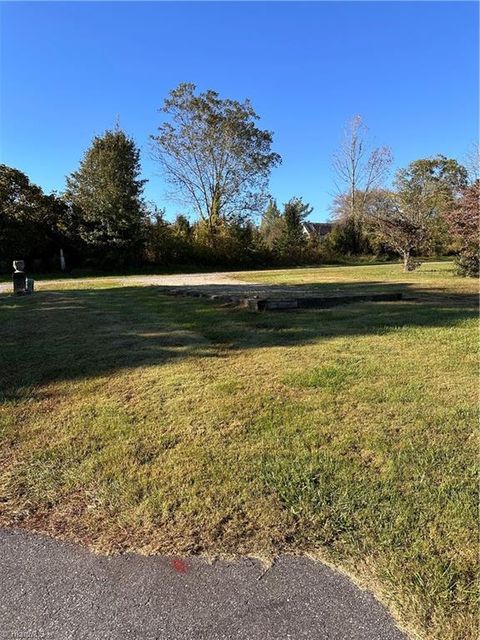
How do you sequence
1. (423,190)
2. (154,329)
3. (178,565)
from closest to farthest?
(178,565)
(154,329)
(423,190)

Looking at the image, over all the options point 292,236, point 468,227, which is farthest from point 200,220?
point 468,227

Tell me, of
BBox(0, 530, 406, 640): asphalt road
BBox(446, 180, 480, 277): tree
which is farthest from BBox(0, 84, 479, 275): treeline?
BBox(0, 530, 406, 640): asphalt road

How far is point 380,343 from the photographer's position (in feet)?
15.1

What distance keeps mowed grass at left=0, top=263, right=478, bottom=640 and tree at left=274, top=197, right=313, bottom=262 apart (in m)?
25.1

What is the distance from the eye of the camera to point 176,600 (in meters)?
1.62

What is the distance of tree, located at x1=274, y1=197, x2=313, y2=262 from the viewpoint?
29578 millimetres

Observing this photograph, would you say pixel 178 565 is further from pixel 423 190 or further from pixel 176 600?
pixel 423 190

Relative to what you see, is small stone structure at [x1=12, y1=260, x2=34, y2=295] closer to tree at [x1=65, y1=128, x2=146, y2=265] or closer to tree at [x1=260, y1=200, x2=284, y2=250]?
tree at [x1=65, y1=128, x2=146, y2=265]

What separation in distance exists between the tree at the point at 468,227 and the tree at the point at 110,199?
1427cm

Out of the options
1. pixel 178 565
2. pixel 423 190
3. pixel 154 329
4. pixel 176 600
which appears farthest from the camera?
pixel 423 190

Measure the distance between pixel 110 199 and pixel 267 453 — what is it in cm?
2083

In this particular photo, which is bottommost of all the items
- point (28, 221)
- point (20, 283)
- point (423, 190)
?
point (20, 283)

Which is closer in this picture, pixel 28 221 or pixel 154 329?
pixel 154 329

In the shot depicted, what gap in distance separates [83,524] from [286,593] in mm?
940
